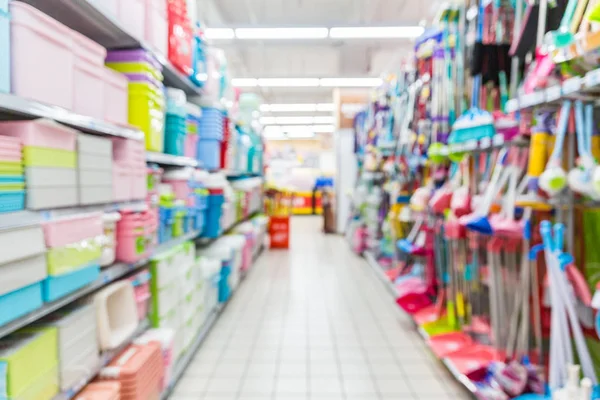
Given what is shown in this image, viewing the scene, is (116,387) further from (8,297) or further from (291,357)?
(291,357)

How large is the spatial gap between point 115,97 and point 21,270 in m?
1.06

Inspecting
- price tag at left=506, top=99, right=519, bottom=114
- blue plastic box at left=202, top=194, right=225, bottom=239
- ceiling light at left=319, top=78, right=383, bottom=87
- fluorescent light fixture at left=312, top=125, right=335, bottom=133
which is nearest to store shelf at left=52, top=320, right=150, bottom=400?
blue plastic box at left=202, top=194, right=225, bottom=239

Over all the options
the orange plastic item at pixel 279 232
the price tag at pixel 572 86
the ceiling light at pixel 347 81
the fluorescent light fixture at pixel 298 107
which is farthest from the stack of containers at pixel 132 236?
the fluorescent light fixture at pixel 298 107

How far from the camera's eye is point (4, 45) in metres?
1.39

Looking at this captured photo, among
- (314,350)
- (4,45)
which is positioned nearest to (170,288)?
(314,350)

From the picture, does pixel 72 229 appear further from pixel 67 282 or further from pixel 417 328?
pixel 417 328

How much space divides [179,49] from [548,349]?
304 cm

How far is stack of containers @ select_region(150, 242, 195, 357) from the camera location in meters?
2.74

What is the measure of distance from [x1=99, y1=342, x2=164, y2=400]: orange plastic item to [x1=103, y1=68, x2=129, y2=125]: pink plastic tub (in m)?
1.17

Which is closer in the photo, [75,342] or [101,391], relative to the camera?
[75,342]

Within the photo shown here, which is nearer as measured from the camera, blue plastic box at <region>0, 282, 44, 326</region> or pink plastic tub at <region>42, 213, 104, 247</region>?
blue plastic box at <region>0, 282, 44, 326</region>

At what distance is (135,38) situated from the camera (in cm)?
237

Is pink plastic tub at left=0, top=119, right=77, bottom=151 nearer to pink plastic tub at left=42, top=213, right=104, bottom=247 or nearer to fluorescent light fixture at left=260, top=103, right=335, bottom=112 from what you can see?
pink plastic tub at left=42, top=213, right=104, bottom=247

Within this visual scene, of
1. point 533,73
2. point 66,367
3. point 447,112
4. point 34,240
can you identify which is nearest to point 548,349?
point 533,73
